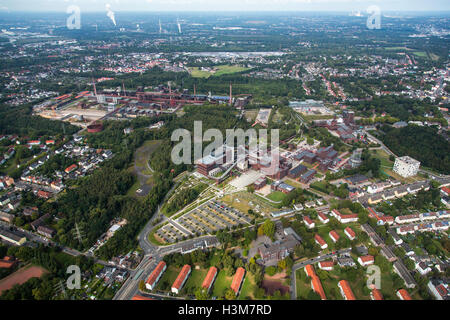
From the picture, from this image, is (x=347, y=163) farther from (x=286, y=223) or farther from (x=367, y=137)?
(x=286, y=223)

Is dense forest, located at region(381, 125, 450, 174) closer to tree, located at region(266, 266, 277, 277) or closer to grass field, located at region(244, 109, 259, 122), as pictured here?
grass field, located at region(244, 109, 259, 122)

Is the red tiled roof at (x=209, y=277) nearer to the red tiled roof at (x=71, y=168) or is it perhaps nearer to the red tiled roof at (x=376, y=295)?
the red tiled roof at (x=376, y=295)

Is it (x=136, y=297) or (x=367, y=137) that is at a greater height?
(x=367, y=137)

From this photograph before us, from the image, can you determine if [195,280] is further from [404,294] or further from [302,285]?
[404,294]

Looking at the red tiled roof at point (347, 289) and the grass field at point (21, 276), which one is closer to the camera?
the red tiled roof at point (347, 289)

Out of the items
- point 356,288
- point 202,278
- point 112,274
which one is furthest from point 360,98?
point 112,274

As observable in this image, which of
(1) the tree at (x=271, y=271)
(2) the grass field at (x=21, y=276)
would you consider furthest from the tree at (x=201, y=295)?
(2) the grass field at (x=21, y=276)
